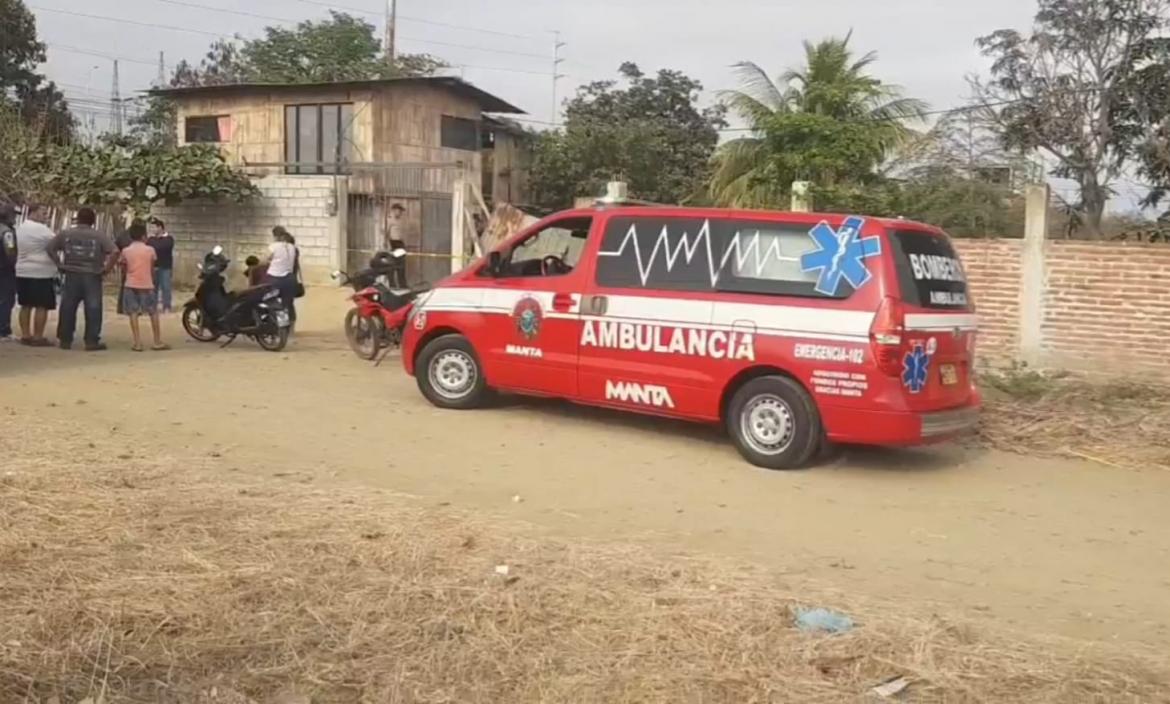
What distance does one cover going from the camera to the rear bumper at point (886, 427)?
8094mm

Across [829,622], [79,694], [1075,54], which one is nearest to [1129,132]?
[1075,54]

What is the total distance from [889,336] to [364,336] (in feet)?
23.3

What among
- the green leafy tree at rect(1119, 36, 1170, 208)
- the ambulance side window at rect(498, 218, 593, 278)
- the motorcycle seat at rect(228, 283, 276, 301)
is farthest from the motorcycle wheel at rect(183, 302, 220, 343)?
the green leafy tree at rect(1119, 36, 1170, 208)

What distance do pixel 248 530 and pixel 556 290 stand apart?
159 inches

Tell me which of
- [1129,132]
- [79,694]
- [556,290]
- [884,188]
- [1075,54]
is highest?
[1075,54]

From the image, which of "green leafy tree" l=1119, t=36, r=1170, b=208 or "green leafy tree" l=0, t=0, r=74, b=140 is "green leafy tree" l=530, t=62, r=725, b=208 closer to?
"green leafy tree" l=1119, t=36, r=1170, b=208

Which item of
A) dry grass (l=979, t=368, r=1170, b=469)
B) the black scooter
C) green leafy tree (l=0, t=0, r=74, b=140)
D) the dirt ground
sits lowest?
→ the dirt ground

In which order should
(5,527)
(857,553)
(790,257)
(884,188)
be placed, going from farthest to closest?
(884,188)
(790,257)
(857,553)
(5,527)

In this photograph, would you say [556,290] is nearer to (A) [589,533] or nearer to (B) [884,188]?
(A) [589,533]

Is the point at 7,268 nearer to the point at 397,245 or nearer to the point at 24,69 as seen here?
the point at 397,245

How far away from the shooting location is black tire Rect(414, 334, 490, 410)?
10.3 metres

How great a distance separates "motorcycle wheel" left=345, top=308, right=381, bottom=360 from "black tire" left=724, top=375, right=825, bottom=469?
18.7 ft

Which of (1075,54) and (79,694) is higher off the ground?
(1075,54)

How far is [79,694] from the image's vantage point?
4.19 meters
